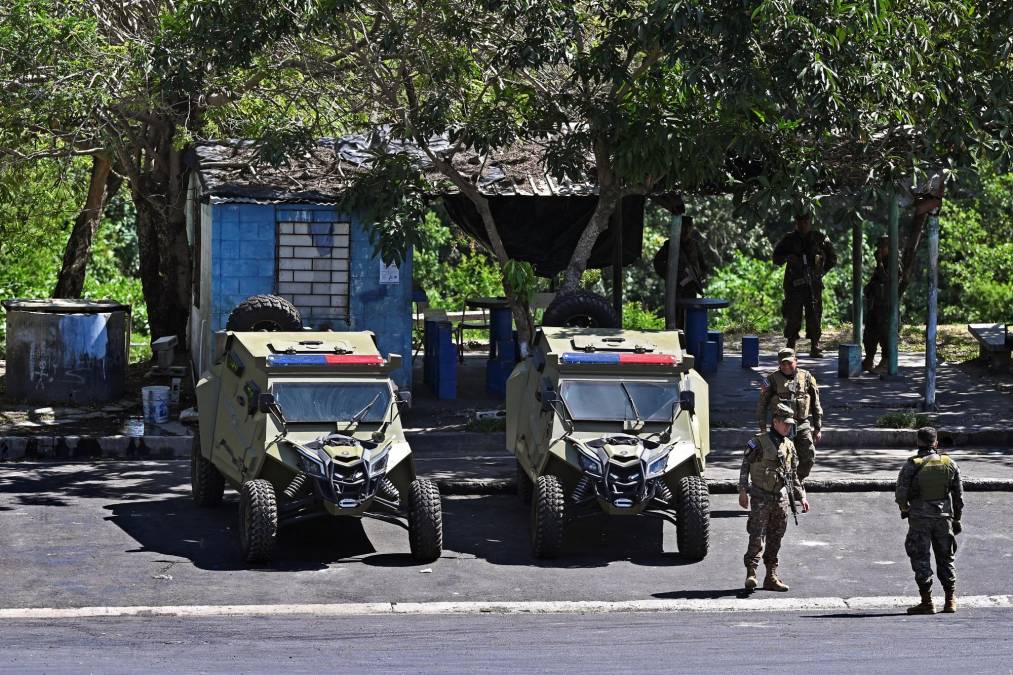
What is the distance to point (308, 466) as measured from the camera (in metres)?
12.7

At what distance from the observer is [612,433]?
1346cm

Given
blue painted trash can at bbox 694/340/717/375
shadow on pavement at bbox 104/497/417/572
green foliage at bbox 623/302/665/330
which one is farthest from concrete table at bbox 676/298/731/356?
shadow on pavement at bbox 104/497/417/572

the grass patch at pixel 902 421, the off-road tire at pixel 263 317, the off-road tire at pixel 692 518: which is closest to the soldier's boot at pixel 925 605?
the off-road tire at pixel 692 518

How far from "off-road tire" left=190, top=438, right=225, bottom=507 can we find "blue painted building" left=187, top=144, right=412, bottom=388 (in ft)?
15.6

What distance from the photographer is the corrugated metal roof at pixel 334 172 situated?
1947 cm

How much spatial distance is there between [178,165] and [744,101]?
10871mm

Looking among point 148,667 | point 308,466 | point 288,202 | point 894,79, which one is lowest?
point 148,667

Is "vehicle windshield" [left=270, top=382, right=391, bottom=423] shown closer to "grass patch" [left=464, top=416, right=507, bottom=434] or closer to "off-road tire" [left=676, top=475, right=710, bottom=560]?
"off-road tire" [left=676, top=475, right=710, bottom=560]

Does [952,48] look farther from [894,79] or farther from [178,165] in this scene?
[178,165]

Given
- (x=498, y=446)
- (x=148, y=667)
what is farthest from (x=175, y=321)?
(x=148, y=667)

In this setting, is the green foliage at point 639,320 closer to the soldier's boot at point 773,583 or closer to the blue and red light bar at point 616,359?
the blue and red light bar at point 616,359

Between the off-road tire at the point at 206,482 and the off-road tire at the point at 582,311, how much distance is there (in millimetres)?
4855

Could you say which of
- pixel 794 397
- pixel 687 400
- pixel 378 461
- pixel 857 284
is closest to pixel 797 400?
pixel 794 397

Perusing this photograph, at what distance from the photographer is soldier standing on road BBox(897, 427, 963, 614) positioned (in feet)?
37.2
